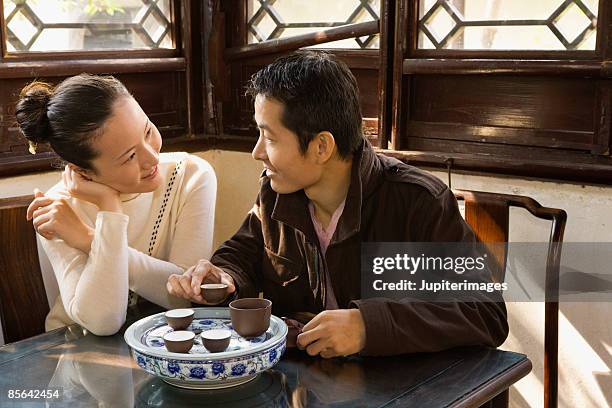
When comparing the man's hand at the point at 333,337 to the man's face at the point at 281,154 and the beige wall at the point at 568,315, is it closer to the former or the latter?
the man's face at the point at 281,154

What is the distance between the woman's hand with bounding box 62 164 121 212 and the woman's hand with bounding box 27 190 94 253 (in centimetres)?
6

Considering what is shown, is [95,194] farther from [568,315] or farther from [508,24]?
[568,315]

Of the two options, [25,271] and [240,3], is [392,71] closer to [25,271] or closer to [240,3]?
[240,3]

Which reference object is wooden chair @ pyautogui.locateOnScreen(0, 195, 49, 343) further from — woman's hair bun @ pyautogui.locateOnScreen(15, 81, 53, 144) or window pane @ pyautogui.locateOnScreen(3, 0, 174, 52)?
window pane @ pyautogui.locateOnScreen(3, 0, 174, 52)

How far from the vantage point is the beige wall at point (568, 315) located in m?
2.31

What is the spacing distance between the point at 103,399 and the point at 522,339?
1.55 m

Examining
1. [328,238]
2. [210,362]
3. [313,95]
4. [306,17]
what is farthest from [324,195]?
[306,17]

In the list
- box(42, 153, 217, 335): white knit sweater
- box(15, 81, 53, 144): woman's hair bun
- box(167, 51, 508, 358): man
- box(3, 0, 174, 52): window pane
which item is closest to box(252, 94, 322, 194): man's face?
box(167, 51, 508, 358): man

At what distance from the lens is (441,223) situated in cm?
172

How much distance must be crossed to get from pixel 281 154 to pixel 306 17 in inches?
47.9

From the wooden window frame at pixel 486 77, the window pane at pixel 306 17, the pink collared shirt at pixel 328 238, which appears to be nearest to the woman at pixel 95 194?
the pink collared shirt at pixel 328 238

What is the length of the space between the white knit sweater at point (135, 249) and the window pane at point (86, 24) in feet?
2.51

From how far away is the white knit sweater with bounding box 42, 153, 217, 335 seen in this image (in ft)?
5.85

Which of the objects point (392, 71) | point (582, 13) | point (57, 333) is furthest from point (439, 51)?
point (57, 333)
